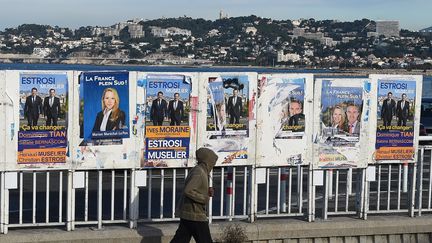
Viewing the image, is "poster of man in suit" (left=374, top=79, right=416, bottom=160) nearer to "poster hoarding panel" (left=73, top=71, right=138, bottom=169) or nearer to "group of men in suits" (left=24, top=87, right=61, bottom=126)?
"poster hoarding panel" (left=73, top=71, right=138, bottom=169)

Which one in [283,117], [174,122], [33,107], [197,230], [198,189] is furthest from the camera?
[283,117]

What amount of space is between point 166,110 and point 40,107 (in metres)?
1.51

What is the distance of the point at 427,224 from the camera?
40.2 feet

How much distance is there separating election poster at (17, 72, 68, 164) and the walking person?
1.79 meters

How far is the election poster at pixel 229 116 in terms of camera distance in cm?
1129

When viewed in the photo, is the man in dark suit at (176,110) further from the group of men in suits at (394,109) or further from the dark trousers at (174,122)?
the group of men in suits at (394,109)

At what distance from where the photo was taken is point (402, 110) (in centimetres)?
1223

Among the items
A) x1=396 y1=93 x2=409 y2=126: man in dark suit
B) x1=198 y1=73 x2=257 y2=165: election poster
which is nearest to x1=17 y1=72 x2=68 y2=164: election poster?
x1=198 y1=73 x2=257 y2=165: election poster

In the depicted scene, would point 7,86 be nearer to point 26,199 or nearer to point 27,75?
point 27,75

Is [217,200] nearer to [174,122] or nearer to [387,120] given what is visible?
[387,120]

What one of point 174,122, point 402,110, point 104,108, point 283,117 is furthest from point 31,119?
point 402,110

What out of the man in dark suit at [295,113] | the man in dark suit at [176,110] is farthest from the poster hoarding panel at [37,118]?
the man in dark suit at [295,113]

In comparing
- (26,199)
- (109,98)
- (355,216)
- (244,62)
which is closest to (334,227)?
(355,216)

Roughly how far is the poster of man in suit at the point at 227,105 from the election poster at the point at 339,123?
3.25ft
